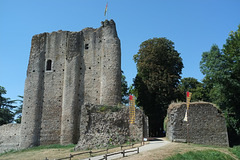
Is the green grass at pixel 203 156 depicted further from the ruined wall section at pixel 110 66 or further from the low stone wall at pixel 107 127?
the ruined wall section at pixel 110 66

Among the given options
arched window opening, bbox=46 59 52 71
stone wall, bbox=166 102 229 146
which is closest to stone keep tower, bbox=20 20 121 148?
arched window opening, bbox=46 59 52 71

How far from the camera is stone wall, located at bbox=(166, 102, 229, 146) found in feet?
61.1

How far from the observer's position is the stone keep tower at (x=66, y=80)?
80.6 feet

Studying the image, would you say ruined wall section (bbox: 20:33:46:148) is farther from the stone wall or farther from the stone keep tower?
the stone wall

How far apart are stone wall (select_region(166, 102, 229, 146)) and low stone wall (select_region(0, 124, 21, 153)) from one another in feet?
56.8

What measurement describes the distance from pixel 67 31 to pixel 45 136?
12.3 meters

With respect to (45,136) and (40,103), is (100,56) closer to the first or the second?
(40,103)

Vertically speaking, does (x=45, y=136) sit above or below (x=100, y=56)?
below

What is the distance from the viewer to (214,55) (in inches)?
944

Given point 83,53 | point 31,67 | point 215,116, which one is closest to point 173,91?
point 215,116

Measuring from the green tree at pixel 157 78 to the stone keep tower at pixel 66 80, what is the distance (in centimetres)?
440

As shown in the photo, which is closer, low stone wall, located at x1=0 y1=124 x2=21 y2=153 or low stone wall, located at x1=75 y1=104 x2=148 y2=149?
low stone wall, located at x1=75 y1=104 x2=148 y2=149

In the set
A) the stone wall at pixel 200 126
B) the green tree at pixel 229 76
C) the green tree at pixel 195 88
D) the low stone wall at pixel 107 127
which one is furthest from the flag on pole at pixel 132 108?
the green tree at pixel 195 88

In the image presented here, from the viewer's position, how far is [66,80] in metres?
25.9
